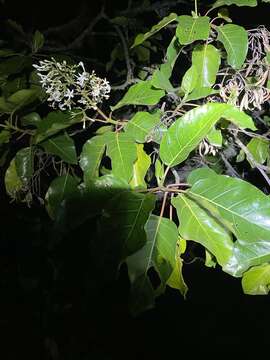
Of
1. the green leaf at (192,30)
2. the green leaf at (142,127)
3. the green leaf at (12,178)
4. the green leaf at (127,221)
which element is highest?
the green leaf at (192,30)

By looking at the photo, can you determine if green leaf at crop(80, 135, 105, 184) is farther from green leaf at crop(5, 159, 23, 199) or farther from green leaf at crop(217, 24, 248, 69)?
green leaf at crop(217, 24, 248, 69)

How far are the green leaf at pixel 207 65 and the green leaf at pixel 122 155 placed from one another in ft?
0.71

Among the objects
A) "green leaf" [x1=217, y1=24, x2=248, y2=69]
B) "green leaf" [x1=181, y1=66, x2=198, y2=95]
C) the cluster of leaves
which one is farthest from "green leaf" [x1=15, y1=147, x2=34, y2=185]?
"green leaf" [x1=217, y1=24, x2=248, y2=69]

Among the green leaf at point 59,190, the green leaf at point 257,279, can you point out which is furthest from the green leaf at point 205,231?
the green leaf at point 59,190

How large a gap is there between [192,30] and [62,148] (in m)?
0.37

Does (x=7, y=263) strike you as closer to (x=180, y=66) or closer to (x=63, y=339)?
(x=63, y=339)

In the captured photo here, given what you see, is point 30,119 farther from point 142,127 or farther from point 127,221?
point 127,221

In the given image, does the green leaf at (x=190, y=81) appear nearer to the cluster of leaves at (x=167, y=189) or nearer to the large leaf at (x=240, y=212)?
the cluster of leaves at (x=167, y=189)

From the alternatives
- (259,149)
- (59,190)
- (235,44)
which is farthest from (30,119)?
(259,149)

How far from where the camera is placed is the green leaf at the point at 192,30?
0.73m

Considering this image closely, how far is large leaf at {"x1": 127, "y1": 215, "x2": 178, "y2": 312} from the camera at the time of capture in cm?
62

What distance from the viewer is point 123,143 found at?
75 centimetres

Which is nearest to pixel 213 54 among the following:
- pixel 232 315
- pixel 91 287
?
pixel 91 287

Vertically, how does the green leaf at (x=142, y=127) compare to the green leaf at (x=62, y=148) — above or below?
above
